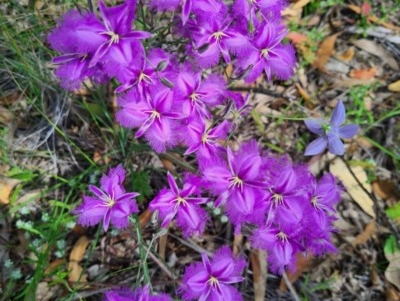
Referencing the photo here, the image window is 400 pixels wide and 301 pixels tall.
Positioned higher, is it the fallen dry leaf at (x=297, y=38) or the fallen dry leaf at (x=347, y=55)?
the fallen dry leaf at (x=297, y=38)

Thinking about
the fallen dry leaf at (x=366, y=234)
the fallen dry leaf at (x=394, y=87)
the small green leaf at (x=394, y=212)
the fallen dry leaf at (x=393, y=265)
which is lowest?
the fallen dry leaf at (x=393, y=265)

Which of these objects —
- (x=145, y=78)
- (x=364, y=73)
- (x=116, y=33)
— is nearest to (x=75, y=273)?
(x=145, y=78)

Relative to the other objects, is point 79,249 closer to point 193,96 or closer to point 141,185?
point 141,185

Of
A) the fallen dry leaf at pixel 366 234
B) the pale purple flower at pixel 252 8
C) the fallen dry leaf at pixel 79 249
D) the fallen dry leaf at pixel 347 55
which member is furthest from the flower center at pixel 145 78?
the fallen dry leaf at pixel 347 55

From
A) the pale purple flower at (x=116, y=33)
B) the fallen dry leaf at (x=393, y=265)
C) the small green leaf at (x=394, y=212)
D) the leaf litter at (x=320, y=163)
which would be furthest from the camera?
the small green leaf at (x=394, y=212)

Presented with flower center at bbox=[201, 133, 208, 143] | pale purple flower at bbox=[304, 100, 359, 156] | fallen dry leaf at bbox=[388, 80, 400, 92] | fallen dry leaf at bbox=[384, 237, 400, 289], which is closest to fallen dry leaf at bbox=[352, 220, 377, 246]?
fallen dry leaf at bbox=[384, 237, 400, 289]

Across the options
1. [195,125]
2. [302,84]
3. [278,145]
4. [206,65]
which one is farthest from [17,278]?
[302,84]

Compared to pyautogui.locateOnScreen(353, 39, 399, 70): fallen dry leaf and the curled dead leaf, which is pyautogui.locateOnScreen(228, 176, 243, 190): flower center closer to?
the curled dead leaf

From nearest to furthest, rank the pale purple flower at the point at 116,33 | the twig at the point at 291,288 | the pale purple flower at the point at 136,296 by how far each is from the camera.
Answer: the pale purple flower at the point at 116,33
the pale purple flower at the point at 136,296
the twig at the point at 291,288

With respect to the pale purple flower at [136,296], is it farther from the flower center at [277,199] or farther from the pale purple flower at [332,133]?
the pale purple flower at [332,133]
